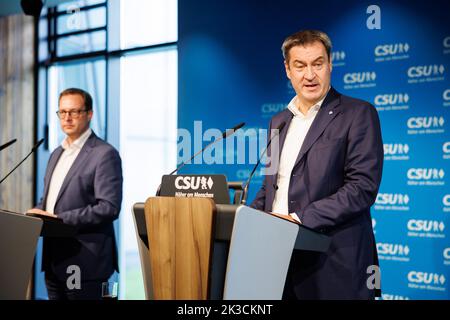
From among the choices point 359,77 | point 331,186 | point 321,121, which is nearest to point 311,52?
point 321,121

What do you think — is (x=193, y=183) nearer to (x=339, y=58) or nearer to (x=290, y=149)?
(x=290, y=149)

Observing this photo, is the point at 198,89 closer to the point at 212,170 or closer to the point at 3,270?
the point at 212,170

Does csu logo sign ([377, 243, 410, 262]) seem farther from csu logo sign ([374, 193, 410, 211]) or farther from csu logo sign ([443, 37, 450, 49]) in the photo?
csu logo sign ([443, 37, 450, 49])

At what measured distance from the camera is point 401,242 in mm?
3896

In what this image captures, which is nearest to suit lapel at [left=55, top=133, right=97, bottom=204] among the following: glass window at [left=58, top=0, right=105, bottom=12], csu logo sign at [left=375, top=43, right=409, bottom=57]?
csu logo sign at [left=375, top=43, right=409, bottom=57]

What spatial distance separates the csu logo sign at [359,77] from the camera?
13.4 ft

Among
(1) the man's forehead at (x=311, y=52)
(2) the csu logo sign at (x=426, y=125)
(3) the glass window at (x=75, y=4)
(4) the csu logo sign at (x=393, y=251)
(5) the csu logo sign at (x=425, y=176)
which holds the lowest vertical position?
(4) the csu logo sign at (x=393, y=251)

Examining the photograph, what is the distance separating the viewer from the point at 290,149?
2416 millimetres

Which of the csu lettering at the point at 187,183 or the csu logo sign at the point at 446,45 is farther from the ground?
the csu logo sign at the point at 446,45

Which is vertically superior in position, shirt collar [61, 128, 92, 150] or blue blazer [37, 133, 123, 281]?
shirt collar [61, 128, 92, 150]

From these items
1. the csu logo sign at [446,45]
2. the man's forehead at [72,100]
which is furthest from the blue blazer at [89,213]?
the csu logo sign at [446,45]

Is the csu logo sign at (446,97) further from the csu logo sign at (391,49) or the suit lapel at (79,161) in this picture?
the suit lapel at (79,161)

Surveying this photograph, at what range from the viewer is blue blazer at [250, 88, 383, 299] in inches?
85.7

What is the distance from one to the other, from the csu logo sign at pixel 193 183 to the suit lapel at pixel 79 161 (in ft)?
5.51
